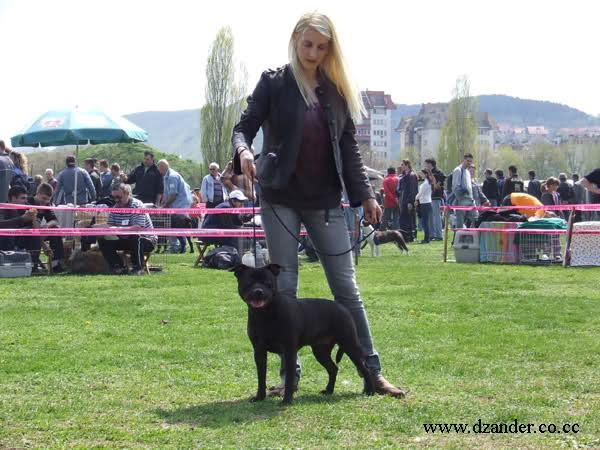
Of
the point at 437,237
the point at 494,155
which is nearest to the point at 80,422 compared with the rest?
the point at 437,237

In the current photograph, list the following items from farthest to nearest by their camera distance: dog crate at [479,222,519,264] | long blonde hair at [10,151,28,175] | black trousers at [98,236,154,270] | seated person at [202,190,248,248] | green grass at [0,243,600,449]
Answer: long blonde hair at [10,151,28,175]
dog crate at [479,222,519,264]
seated person at [202,190,248,248]
black trousers at [98,236,154,270]
green grass at [0,243,600,449]

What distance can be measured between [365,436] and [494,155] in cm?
16019

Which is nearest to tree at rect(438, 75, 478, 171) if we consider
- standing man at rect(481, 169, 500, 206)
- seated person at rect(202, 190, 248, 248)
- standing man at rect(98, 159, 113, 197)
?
standing man at rect(481, 169, 500, 206)

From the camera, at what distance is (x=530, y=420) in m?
4.38

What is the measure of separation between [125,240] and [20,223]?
6.13 feet

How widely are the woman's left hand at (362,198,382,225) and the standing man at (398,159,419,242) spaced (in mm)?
17104

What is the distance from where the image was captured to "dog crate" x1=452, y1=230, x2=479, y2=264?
16.1m

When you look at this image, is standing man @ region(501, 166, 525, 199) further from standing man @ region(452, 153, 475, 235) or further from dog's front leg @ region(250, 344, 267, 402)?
dog's front leg @ region(250, 344, 267, 402)

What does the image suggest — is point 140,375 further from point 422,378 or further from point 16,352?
point 422,378

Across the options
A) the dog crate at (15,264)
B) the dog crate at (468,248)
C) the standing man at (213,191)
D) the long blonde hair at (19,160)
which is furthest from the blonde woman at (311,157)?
the long blonde hair at (19,160)

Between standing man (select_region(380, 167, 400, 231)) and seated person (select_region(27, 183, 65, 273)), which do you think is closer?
seated person (select_region(27, 183, 65, 273))

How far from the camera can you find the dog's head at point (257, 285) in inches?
178

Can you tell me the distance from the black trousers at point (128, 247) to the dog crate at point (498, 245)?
20.2 ft

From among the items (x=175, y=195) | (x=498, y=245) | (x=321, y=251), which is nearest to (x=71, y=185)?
(x=175, y=195)
